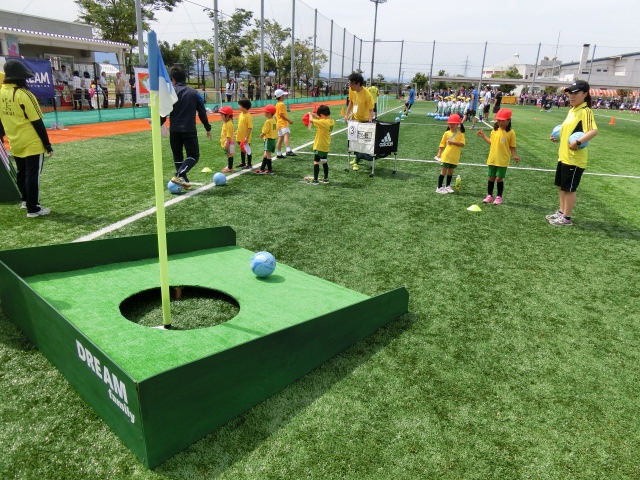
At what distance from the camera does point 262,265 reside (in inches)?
170

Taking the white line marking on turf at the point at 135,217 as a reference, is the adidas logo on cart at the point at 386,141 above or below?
above

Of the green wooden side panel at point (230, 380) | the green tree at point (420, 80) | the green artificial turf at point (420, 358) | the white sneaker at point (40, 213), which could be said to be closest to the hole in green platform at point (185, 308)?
the green artificial turf at point (420, 358)

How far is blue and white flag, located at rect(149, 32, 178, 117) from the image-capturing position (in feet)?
9.08

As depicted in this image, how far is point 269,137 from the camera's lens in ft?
34.0

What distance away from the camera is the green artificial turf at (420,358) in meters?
2.46

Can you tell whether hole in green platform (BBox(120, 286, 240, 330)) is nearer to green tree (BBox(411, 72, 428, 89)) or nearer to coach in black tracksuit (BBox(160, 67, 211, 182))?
coach in black tracksuit (BBox(160, 67, 211, 182))

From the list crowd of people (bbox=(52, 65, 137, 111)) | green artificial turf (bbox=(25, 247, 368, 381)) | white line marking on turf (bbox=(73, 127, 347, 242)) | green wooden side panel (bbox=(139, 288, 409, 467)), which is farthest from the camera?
crowd of people (bbox=(52, 65, 137, 111))

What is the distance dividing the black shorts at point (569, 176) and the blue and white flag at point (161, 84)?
613 cm

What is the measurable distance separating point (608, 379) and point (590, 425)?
2.14ft

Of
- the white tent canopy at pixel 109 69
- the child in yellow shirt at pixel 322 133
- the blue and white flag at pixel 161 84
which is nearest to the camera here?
the blue and white flag at pixel 161 84

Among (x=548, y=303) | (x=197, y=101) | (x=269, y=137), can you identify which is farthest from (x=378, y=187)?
(x=548, y=303)

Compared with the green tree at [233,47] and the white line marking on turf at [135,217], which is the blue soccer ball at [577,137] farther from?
the green tree at [233,47]

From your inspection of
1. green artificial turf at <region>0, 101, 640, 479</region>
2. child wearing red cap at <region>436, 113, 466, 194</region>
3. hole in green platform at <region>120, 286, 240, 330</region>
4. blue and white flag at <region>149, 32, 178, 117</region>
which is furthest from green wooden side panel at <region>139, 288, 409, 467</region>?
child wearing red cap at <region>436, 113, 466, 194</region>

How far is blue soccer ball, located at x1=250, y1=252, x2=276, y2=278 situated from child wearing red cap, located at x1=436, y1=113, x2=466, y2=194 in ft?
16.6
